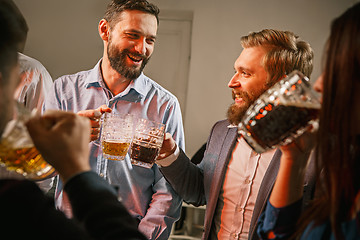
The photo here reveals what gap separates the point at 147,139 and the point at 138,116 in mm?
546

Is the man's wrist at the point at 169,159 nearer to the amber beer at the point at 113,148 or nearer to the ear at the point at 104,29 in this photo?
the amber beer at the point at 113,148

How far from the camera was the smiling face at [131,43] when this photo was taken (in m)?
1.98

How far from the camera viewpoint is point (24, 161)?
0.78m

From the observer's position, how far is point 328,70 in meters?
0.81

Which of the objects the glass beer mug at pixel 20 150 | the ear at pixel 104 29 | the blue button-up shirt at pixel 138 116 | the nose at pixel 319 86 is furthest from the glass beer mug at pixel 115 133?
the ear at pixel 104 29

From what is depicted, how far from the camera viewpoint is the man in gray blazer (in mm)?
1658

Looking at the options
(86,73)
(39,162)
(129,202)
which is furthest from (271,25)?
(39,162)

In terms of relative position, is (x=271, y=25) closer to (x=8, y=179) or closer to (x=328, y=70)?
(x=328, y=70)

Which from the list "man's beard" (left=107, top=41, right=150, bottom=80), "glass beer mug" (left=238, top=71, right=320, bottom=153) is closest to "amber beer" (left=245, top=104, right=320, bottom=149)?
"glass beer mug" (left=238, top=71, right=320, bottom=153)

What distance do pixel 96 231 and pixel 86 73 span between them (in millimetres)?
1583

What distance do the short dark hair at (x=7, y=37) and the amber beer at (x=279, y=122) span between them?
1.95 feet

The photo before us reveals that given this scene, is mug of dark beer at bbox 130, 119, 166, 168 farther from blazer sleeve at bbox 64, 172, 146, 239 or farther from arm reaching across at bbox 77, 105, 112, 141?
blazer sleeve at bbox 64, 172, 146, 239

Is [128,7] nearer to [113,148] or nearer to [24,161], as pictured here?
[113,148]

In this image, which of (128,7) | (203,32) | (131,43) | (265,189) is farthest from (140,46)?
(203,32)
